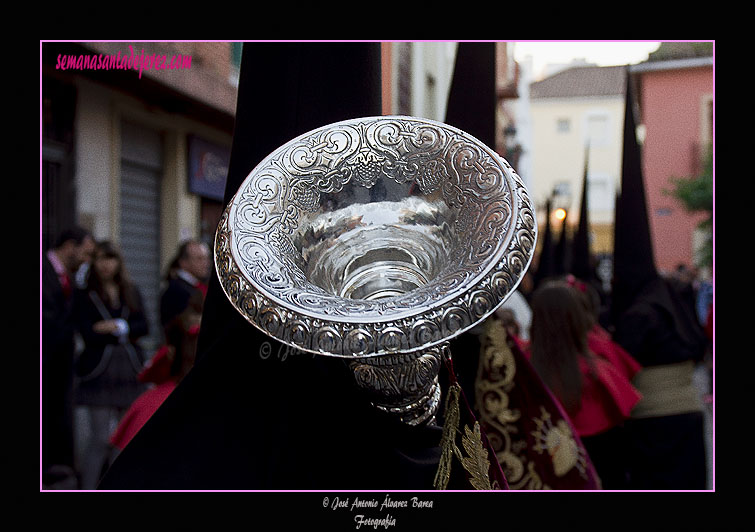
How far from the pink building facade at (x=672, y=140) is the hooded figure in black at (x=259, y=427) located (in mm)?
23197

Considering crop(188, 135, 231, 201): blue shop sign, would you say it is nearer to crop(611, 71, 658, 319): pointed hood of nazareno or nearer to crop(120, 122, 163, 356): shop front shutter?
crop(120, 122, 163, 356): shop front shutter

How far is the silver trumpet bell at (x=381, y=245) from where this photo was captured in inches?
42.8

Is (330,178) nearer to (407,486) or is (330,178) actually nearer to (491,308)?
(491,308)

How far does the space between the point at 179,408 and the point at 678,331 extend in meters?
3.40

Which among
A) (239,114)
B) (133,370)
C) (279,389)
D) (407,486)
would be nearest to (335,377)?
(279,389)

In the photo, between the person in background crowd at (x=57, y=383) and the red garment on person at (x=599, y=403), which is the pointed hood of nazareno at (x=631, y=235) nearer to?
the red garment on person at (x=599, y=403)

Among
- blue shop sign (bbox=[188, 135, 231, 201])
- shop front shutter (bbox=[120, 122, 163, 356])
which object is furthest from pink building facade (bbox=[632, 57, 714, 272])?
shop front shutter (bbox=[120, 122, 163, 356])

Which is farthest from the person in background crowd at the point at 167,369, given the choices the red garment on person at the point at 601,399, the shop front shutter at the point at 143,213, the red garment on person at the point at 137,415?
the shop front shutter at the point at 143,213

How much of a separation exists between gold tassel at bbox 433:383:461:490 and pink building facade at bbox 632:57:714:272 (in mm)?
23097

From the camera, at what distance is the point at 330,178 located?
4.51ft

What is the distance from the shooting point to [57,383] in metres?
4.63

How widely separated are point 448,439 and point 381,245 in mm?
371

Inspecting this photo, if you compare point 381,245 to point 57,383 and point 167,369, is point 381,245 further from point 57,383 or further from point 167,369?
point 57,383

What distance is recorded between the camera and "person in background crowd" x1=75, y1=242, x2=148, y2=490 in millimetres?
4781
